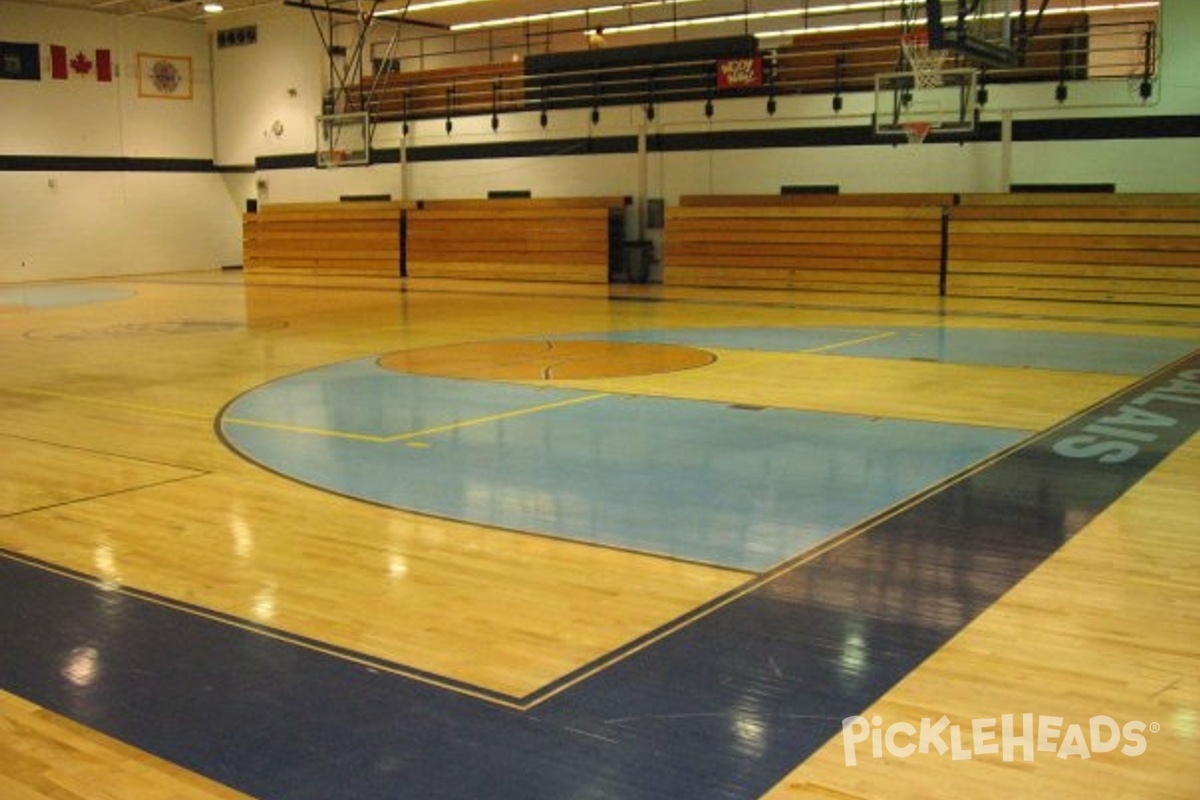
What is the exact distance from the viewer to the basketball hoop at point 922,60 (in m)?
16.1

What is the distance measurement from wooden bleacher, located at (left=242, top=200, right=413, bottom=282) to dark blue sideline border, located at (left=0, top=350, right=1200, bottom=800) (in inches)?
744

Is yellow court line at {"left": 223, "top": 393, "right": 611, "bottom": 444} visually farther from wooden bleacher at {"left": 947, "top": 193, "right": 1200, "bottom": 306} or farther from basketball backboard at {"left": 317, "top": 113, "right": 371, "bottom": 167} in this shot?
basketball backboard at {"left": 317, "top": 113, "right": 371, "bottom": 167}

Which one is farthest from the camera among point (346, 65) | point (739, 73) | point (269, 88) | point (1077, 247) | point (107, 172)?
point (269, 88)

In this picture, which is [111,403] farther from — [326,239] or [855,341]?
[326,239]

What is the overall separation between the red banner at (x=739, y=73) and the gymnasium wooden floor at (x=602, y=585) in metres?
11.3

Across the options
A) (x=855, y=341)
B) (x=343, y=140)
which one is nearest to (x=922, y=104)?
(x=855, y=341)

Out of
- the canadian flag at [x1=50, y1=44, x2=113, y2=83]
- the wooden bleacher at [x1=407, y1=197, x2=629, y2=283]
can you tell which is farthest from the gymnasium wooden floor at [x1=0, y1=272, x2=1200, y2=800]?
the canadian flag at [x1=50, y1=44, x2=113, y2=83]

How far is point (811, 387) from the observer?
9.28 metres

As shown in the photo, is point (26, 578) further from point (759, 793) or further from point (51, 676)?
point (759, 793)

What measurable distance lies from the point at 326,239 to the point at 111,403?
1579cm

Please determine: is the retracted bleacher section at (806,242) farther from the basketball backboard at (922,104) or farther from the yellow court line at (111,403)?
the yellow court line at (111,403)

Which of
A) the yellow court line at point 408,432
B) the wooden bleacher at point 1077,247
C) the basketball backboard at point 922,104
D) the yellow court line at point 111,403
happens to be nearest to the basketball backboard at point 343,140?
the basketball backboard at point 922,104

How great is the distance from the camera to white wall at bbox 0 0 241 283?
2459cm

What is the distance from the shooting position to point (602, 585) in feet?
14.7
